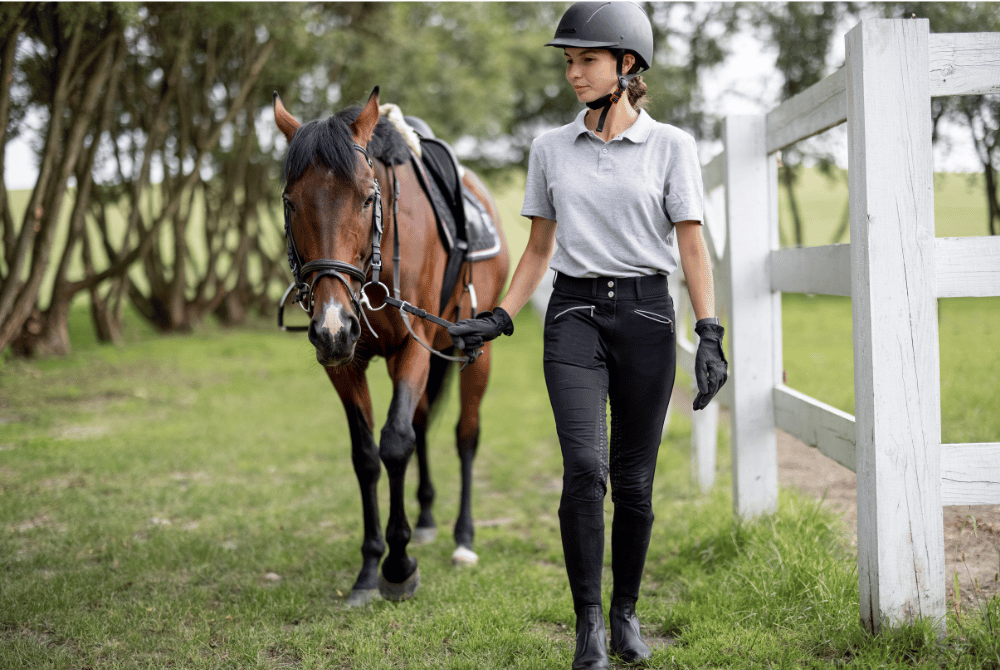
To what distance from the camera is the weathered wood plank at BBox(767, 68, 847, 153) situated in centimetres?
291

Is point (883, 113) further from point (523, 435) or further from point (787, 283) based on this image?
point (523, 435)

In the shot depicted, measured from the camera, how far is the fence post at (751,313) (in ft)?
12.6

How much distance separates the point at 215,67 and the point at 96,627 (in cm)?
1266

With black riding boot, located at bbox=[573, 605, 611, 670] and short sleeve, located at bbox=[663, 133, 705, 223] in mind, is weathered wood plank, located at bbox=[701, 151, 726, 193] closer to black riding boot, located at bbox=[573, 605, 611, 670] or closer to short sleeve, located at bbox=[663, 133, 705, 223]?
short sleeve, located at bbox=[663, 133, 705, 223]

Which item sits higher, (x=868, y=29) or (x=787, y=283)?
(x=868, y=29)

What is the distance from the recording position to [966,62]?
252 cm

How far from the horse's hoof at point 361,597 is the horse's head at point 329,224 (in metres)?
1.19

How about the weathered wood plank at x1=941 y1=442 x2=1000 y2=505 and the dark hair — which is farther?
the dark hair

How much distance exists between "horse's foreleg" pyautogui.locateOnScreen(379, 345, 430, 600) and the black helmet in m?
1.48

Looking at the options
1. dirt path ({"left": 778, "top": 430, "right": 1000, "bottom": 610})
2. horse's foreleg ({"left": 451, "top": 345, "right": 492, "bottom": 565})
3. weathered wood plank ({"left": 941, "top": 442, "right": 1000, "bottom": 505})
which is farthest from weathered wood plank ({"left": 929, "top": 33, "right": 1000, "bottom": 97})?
horse's foreleg ({"left": 451, "top": 345, "right": 492, "bottom": 565})

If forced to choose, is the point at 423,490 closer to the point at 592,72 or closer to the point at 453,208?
the point at 453,208

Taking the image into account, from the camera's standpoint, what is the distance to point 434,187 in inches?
151

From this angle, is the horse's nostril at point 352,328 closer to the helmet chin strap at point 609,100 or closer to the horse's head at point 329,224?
the horse's head at point 329,224

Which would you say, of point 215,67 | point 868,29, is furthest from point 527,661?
point 215,67
